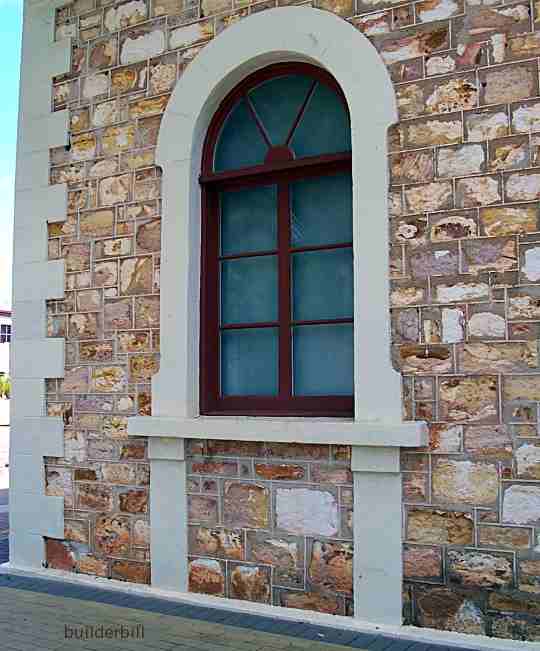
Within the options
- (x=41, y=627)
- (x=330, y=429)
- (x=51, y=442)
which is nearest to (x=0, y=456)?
(x=51, y=442)

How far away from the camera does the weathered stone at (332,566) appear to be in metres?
4.64

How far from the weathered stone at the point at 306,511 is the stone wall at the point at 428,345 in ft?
0.12

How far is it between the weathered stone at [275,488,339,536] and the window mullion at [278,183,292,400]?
670mm

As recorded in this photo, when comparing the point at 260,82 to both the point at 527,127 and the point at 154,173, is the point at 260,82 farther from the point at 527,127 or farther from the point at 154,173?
the point at 527,127

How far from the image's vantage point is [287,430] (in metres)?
4.77

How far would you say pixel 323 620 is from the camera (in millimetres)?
4637

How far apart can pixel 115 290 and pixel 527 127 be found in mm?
3087

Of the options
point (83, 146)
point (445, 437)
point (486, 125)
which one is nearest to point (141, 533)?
point (445, 437)

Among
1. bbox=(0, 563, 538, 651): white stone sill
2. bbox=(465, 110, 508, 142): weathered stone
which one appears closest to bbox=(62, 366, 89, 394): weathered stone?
bbox=(0, 563, 538, 651): white stone sill

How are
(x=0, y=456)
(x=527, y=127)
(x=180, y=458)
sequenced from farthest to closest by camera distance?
(x=0, y=456), (x=180, y=458), (x=527, y=127)

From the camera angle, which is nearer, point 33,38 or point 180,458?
point 180,458

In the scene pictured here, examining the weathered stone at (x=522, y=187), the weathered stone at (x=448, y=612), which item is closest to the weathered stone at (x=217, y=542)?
the weathered stone at (x=448, y=612)

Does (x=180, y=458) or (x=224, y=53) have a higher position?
(x=224, y=53)

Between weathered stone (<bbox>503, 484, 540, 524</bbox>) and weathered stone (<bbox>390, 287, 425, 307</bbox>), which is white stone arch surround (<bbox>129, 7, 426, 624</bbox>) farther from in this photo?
weathered stone (<bbox>503, 484, 540, 524</bbox>)
